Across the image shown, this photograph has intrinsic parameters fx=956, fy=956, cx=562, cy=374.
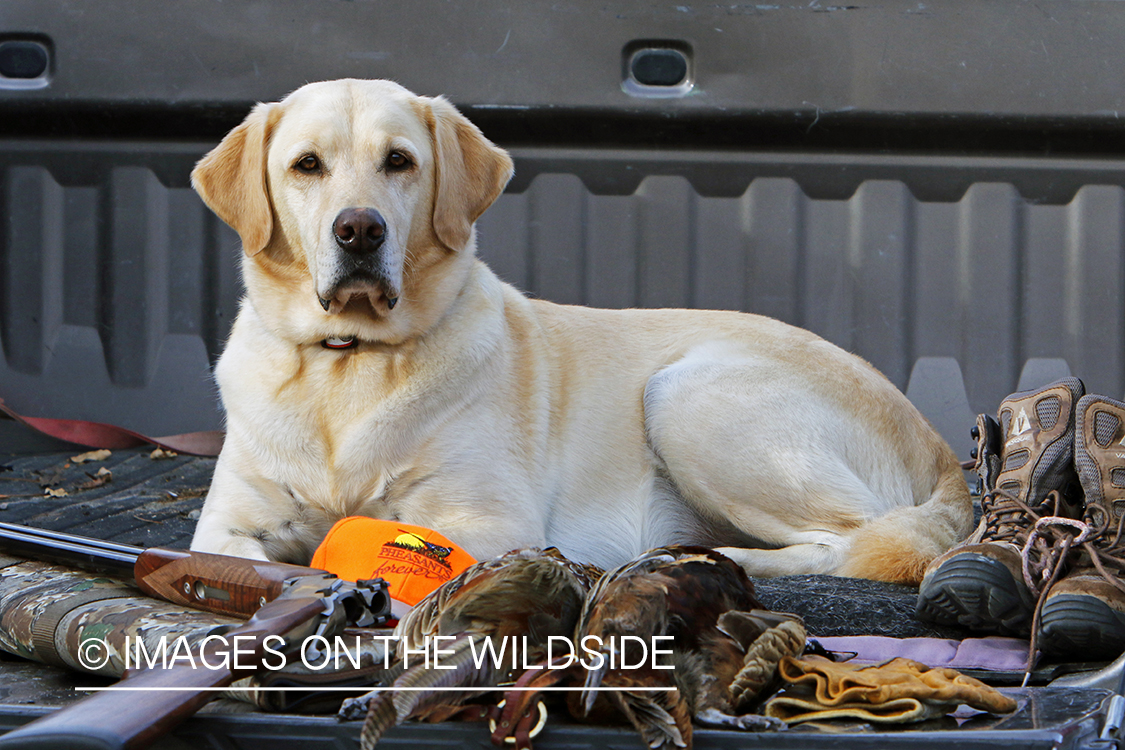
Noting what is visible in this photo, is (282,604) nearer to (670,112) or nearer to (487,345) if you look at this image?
(487,345)

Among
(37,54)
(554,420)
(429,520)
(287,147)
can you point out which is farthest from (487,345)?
(37,54)

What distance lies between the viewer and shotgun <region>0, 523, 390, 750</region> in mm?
981

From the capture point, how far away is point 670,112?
3.22m

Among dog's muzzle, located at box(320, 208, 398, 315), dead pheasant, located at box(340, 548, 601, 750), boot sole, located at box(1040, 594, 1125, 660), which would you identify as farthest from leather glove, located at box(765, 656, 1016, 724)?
dog's muzzle, located at box(320, 208, 398, 315)

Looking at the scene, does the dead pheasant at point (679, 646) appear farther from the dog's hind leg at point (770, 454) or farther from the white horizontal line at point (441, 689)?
the dog's hind leg at point (770, 454)

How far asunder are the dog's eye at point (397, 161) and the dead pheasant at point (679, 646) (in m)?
1.37

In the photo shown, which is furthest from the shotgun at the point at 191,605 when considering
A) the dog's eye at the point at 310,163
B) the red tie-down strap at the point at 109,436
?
the red tie-down strap at the point at 109,436

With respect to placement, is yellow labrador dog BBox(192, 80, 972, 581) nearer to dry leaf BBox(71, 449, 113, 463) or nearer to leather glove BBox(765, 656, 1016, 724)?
leather glove BBox(765, 656, 1016, 724)

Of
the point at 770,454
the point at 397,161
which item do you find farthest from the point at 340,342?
the point at 770,454

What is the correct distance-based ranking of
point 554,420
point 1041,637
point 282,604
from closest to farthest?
point 282,604 < point 1041,637 < point 554,420

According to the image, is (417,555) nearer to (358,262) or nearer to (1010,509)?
(358,262)

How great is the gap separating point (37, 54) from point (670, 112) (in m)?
2.13

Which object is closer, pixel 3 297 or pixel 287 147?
pixel 287 147

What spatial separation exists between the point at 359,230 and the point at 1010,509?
1.53 metres
